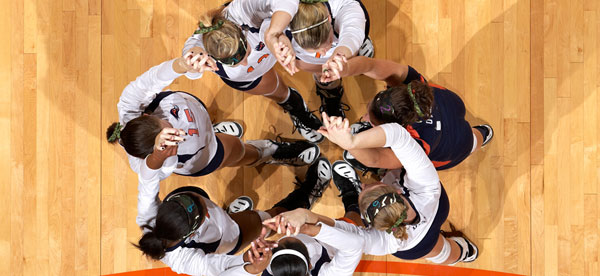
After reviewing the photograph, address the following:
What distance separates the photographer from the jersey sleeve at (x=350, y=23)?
222 cm

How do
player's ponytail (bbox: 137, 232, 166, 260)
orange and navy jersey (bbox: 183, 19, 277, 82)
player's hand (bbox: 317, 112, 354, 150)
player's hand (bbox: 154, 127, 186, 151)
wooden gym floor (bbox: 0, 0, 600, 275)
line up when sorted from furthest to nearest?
wooden gym floor (bbox: 0, 0, 600, 275) < orange and navy jersey (bbox: 183, 19, 277, 82) < player's ponytail (bbox: 137, 232, 166, 260) < player's hand (bbox: 154, 127, 186, 151) < player's hand (bbox: 317, 112, 354, 150)

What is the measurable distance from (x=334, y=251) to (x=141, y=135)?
1.31 metres

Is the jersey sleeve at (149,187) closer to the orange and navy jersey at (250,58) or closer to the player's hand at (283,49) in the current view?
the orange and navy jersey at (250,58)

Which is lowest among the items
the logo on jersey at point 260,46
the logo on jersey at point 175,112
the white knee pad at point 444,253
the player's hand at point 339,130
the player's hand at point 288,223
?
the white knee pad at point 444,253

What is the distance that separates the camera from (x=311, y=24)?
2.09 m

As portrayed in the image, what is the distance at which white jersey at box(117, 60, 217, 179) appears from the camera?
224 centimetres

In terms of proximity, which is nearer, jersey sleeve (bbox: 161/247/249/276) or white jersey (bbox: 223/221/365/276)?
white jersey (bbox: 223/221/365/276)

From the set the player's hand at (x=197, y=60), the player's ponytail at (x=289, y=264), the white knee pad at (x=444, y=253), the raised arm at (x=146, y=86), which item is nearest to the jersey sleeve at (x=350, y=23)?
the player's hand at (x=197, y=60)

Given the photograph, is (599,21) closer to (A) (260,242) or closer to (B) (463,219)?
(B) (463,219)

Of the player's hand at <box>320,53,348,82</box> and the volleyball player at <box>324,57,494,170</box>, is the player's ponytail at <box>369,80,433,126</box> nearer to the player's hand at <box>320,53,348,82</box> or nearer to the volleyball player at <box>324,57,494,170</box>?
the volleyball player at <box>324,57,494,170</box>

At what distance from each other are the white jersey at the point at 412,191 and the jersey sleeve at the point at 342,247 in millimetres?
106

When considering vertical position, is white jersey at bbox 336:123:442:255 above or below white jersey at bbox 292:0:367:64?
Result: below

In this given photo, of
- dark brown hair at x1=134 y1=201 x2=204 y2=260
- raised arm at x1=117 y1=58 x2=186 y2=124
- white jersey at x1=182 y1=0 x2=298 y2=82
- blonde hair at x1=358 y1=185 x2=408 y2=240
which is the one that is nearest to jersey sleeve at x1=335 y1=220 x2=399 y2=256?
blonde hair at x1=358 y1=185 x2=408 y2=240

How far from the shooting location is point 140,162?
2.32m
